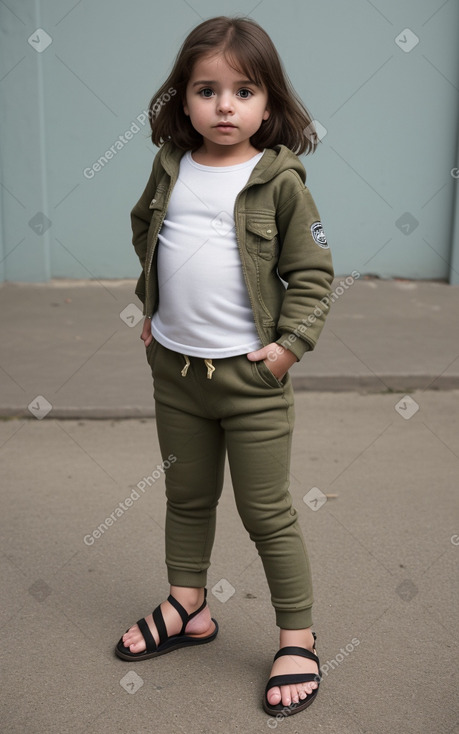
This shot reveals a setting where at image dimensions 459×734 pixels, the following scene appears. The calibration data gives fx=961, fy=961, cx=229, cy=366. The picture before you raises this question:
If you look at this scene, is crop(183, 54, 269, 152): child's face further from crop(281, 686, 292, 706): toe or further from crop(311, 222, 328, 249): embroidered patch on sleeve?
crop(281, 686, 292, 706): toe

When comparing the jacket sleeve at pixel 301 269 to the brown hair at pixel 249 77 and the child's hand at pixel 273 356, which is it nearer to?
the child's hand at pixel 273 356

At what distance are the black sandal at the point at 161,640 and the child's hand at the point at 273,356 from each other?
813 millimetres

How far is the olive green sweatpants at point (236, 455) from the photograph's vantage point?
2504 millimetres

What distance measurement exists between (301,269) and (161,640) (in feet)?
3.81

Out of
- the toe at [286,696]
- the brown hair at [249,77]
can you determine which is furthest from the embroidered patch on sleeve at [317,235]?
the toe at [286,696]

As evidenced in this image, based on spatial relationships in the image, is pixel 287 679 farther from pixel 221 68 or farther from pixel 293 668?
pixel 221 68

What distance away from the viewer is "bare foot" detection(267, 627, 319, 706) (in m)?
2.53

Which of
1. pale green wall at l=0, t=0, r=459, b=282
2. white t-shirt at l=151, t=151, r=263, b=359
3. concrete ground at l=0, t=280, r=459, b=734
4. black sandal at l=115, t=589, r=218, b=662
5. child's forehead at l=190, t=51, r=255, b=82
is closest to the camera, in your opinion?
child's forehead at l=190, t=51, r=255, b=82

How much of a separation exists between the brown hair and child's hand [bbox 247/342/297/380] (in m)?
0.55

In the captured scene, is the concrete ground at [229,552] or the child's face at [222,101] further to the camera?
the concrete ground at [229,552]

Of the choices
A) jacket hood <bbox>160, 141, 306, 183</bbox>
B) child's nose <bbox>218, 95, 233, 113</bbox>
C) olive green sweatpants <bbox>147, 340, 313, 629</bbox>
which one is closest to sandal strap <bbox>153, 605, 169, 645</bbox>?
olive green sweatpants <bbox>147, 340, 313, 629</bbox>

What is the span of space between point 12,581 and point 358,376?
2703 millimetres

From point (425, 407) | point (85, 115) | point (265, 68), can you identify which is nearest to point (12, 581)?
point (265, 68)

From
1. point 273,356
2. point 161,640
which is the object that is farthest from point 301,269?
point 161,640
